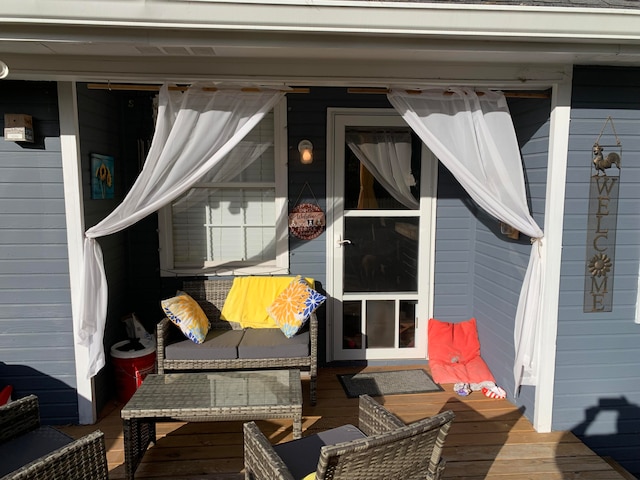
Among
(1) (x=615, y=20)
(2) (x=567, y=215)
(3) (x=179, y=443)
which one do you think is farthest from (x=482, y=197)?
(3) (x=179, y=443)

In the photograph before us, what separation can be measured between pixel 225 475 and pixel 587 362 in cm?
244

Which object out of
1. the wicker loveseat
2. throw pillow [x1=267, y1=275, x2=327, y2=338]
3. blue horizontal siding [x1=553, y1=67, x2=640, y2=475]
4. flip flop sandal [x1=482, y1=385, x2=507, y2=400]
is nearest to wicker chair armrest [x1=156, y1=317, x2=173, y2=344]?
the wicker loveseat

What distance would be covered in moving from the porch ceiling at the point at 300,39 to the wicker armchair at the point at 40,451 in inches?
72.9

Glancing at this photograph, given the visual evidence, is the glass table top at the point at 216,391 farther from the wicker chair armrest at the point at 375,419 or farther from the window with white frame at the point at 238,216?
the window with white frame at the point at 238,216

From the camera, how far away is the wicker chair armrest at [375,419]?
2.12 metres

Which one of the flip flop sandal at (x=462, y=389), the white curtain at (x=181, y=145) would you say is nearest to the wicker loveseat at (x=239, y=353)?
the white curtain at (x=181, y=145)

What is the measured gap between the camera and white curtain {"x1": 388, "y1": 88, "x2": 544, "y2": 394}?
284cm

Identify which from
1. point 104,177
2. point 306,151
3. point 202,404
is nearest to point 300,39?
point 306,151

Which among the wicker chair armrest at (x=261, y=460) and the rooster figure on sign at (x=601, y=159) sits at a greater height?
→ the rooster figure on sign at (x=601, y=159)

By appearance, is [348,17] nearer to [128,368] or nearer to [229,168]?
[229,168]

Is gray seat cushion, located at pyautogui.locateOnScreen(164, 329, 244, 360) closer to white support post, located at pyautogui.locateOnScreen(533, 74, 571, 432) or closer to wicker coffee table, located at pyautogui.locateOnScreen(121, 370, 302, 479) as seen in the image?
wicker coffee table, located at pyautogui.locateOnScreen(121, 370, 302, 479)

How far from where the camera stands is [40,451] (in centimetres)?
211

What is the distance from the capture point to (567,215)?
294 centimetres

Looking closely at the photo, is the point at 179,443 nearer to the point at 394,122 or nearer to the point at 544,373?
the point at 544,373
